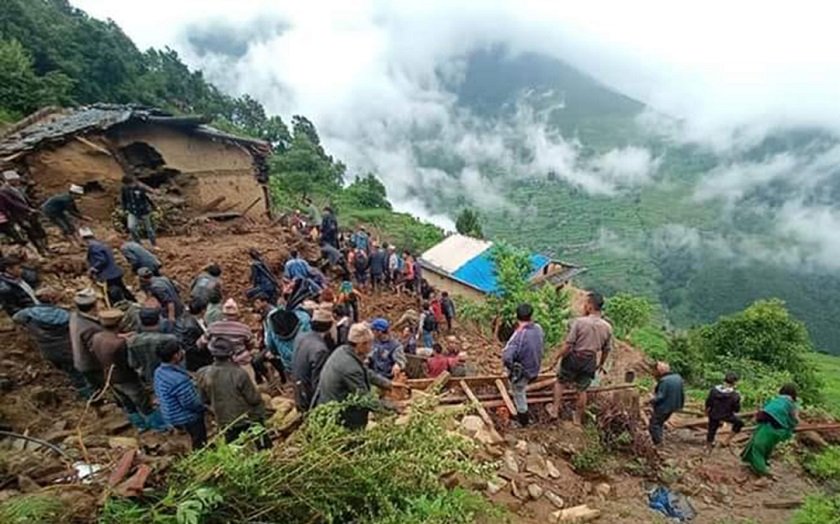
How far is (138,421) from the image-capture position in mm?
6117

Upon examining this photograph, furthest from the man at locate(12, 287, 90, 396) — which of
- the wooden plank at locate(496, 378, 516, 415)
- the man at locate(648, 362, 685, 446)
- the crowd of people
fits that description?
the man at locate(648, 362, 685, 446)

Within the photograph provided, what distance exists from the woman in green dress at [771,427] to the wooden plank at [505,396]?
3.39 meters

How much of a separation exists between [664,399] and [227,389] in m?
5.81

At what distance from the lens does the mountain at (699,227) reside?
100562mm

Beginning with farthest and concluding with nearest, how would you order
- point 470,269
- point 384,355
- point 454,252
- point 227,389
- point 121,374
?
1. point 454,252
2. point 470,269
3. point 384,355
4. point 121,374
5. point 227,389

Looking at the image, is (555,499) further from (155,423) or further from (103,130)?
(103,130)

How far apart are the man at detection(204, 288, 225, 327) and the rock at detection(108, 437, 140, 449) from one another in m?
1.60

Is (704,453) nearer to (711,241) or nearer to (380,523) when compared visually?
(380,523)

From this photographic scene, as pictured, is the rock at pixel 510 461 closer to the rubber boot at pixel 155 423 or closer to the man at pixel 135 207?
the rubber boot at pixel 155 423

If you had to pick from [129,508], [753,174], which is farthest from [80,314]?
[753,174]

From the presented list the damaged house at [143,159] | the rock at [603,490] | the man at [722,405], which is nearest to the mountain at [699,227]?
the damaged house at [143,159]

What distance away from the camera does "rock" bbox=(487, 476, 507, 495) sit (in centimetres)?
579

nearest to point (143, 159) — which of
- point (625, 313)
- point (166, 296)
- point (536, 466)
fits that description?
point (166, 296)

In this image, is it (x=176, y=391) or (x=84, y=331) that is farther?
(x=84, y=331)
